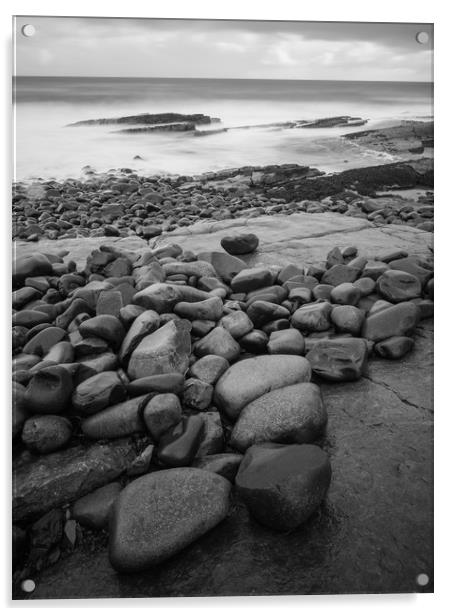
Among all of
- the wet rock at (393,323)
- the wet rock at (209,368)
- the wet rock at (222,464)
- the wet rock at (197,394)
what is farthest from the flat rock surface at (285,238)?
the wet rock at (222,464)

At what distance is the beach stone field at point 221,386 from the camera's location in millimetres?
1443

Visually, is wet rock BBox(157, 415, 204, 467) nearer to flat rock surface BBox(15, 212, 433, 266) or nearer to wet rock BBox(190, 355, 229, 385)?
wet rock BBox(190, 355, 229, 385)

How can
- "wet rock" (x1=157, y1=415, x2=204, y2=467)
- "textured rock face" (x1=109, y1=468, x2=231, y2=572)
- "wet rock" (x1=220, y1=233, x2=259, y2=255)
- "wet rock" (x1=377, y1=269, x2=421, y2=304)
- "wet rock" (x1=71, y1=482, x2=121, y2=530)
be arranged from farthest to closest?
"wet rock" (x1=220, y1=233, x2=259, y2=255)
"wet rock" (x1=377, y1=269, x2=421, y2=304)
"wet rock" (x1=157, y1=415, x2=204, y2=467)
"wet rock" (x1=71, y1=482, x2=121, y2=530)
"textured rock face" (x1=109, y1=468, x2=231, y2=572)

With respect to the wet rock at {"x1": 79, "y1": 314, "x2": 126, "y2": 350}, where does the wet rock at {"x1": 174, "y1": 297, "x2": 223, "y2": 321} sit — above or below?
above

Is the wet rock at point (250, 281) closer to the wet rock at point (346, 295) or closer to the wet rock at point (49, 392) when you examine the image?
the wet rock at point (346, 295)

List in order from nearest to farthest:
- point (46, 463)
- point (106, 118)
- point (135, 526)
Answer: point (135, 526), point (46, 463), point (106, 118)

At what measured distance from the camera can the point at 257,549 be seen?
1.44 metres

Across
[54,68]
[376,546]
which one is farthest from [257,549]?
[54,68]

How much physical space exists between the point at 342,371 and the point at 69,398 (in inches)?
39.5

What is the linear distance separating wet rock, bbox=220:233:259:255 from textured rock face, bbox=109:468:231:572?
4.59ft

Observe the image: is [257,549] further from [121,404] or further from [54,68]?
[54,68]

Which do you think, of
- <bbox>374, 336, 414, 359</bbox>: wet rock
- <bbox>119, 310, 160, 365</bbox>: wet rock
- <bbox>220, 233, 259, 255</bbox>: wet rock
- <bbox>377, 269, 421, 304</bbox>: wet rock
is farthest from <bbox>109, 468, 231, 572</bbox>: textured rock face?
<bbox>220, 233, 259, 255</bbox>: wet rock

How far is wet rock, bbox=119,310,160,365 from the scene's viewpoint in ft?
6.23

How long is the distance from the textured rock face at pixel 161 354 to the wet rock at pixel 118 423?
0.17 metres
